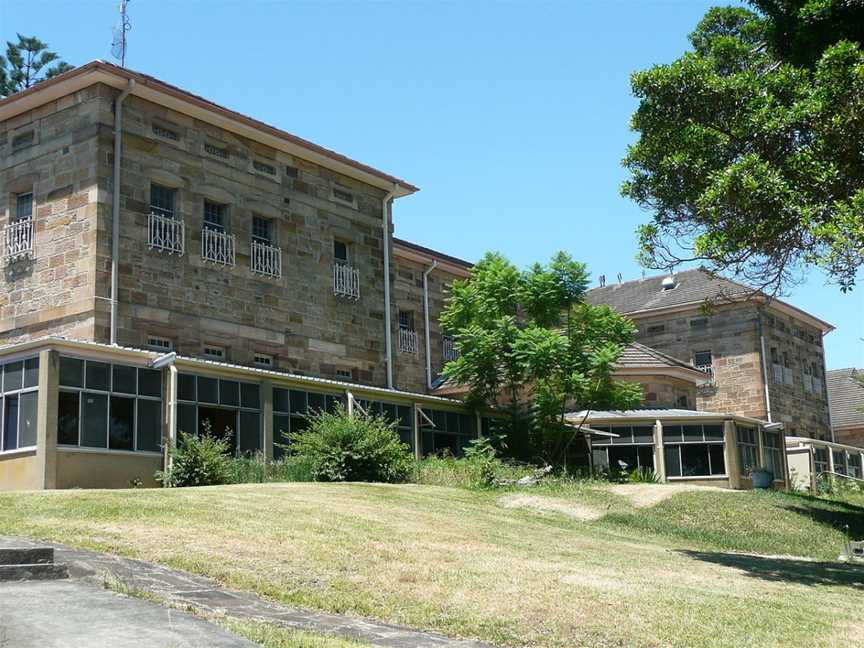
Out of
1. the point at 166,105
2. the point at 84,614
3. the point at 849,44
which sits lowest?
the point at 84,614

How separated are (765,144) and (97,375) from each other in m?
14.6

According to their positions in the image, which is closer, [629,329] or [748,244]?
[748,244]

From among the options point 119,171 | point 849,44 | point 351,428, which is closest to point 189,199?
point 119,171

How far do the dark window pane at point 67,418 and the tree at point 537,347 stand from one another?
1308cm

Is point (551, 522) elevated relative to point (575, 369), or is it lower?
lower

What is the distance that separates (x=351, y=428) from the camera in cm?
2475

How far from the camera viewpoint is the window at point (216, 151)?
2784cm

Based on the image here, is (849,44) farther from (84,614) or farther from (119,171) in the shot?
(119,171)

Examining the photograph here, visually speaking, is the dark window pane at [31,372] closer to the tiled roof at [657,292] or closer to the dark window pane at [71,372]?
the dark window pane at [71,372]

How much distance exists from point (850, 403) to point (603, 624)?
5114 cm

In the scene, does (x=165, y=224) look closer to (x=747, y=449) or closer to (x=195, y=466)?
(x=195, y=466)

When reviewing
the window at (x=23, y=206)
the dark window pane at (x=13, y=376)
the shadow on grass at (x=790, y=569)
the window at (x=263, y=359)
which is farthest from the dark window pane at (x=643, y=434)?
the dark window pane at (x=13, y=376)

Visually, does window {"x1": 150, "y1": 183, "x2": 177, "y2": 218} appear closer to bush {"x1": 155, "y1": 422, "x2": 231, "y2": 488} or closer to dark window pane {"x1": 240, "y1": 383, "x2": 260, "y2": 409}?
dark window pane {"x1": 240, "y1": 383, "x2": 260, "y2": 409}

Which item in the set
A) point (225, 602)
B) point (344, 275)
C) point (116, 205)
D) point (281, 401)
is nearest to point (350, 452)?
point (281, 401)
